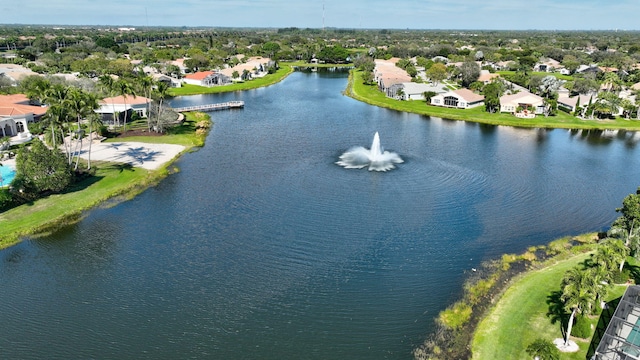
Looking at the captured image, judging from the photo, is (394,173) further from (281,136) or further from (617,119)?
(617,119)

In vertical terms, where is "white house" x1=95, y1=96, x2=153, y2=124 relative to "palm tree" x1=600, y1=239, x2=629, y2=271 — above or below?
above

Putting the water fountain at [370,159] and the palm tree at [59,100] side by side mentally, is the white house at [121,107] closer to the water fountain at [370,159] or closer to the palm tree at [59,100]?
the palm tree at [59,100]

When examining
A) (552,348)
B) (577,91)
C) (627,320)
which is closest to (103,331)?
(552,348)

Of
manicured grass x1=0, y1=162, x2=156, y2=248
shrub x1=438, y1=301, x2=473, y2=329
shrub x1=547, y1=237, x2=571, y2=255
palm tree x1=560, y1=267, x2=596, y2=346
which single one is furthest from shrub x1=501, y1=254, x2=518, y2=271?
manicured grass x1=0, y1=162, x2=156, y2=248

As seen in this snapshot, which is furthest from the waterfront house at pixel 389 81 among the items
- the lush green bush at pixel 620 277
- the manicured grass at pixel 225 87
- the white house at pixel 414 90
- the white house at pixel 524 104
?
the lush green bush at pixel 620 277

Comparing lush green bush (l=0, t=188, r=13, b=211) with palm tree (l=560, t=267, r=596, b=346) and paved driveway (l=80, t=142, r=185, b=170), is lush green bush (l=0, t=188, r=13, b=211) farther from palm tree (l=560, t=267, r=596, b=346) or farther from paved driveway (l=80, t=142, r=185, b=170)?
palm tree (l=560, t=267, r=596, b=346)

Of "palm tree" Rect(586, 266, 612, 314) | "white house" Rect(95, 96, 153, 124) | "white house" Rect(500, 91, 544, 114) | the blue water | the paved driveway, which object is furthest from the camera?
"white house" Rect(500, 91, 544, 114)
